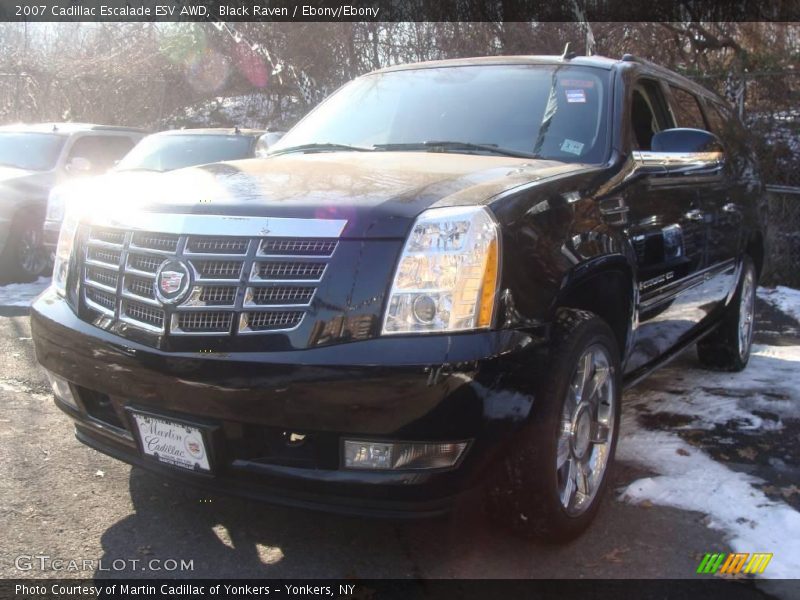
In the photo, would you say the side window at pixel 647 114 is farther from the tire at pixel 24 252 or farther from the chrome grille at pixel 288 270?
the tire at pixel 24 252

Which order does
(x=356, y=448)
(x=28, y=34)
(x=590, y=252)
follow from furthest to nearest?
(x=28, y=34) < (x=590, y=252) < (x=356, y=448)

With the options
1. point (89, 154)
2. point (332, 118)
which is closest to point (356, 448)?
point (332, 118)

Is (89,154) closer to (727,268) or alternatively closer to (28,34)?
(727,268)

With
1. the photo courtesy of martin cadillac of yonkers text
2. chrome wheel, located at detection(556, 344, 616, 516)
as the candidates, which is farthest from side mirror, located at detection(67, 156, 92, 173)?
chrome wheel, located at detection(556, 344, 616, 516)

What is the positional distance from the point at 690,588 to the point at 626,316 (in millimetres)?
1115

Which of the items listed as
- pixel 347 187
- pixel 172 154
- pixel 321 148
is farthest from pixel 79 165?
pixel 347 187

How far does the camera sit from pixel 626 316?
3.31 metres

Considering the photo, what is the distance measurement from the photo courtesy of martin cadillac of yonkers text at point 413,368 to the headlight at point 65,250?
0.02 meters

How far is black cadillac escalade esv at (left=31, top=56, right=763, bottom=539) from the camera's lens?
2355 millimetres

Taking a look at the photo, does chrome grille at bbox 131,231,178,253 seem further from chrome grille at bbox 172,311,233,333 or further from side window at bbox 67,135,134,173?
side window at bbox 67,135,134,173

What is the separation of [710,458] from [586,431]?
107cm

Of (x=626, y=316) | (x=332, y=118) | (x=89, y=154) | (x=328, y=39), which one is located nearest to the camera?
(x=626, y=316)

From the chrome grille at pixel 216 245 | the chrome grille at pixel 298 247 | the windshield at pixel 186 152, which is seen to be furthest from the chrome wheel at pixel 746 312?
the windshield at pixel 186 152

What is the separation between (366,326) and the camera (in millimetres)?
2365
